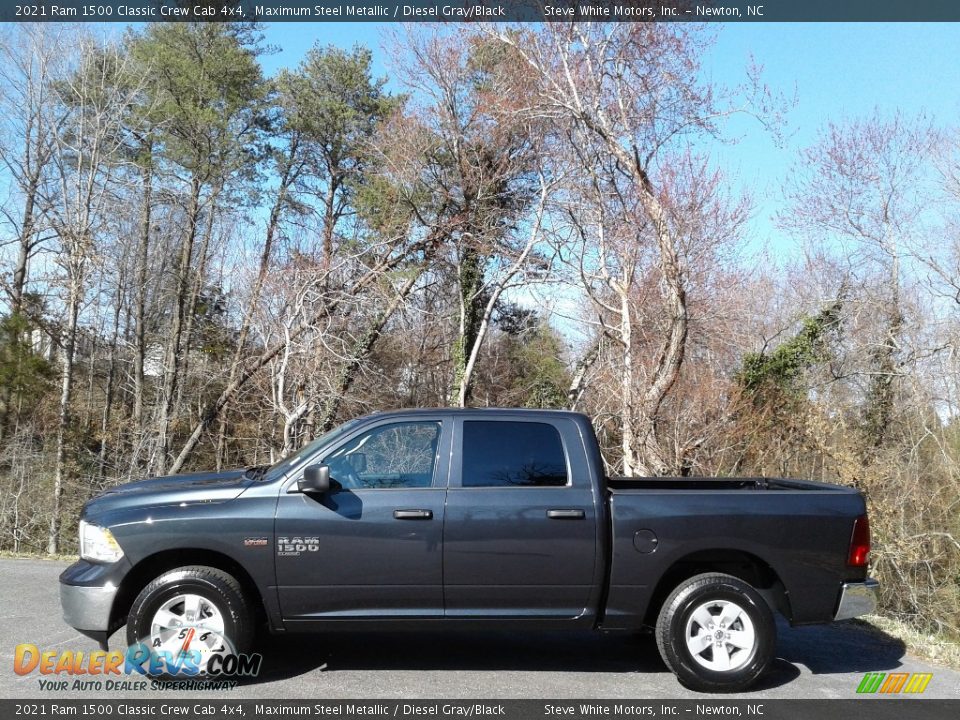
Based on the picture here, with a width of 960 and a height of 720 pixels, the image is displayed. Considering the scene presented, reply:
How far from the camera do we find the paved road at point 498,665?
547 centimetres

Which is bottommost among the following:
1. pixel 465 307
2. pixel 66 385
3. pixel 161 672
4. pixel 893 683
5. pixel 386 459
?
pixel 893 683

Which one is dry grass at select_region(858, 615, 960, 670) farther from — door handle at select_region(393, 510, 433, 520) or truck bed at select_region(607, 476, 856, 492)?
door handle at select_region(393, 510, 433, 520)

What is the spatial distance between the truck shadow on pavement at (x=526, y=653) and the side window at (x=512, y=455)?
1.30 metres

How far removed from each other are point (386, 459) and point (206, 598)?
4.85ft

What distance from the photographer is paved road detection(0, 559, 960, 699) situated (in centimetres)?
547

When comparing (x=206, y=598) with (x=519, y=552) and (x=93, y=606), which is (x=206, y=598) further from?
(x=519, y=552)

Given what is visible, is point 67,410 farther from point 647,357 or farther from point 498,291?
point 647,357

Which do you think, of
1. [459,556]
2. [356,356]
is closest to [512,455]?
[459,556]

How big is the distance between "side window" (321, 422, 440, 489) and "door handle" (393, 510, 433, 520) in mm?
212

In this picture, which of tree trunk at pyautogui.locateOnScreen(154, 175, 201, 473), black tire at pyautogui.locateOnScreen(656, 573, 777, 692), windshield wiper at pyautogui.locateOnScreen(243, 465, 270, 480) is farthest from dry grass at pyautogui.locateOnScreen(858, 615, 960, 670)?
tree trunk at pyautogui.locateOnScreen(154, 175, 201, 473)

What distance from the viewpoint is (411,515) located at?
18.4ft

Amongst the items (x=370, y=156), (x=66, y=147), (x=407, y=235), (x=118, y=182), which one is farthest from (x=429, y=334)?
(x=66, y=147)

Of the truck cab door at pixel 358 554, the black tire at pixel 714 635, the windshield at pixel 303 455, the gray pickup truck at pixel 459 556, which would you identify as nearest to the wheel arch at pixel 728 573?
the gray pickup truck at pixel 459 556

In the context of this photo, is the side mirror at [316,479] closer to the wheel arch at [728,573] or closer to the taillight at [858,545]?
the wheel arch at [728,573]
